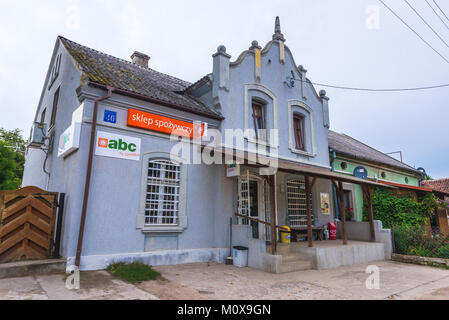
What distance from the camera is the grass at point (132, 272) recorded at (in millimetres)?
6387

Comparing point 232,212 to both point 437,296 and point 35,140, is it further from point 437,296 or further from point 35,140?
point 35,140

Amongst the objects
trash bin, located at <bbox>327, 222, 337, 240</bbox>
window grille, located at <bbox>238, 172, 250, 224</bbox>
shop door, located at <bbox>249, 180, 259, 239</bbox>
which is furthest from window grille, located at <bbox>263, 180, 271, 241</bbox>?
trash bin, located at <bbox>327, 222, 337, 240</bbox>

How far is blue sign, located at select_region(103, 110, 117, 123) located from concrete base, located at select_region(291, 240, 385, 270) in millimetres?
6814

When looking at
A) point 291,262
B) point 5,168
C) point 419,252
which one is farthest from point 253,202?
point 5,168

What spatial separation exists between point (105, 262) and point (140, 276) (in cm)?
130

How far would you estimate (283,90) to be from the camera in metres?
12.4

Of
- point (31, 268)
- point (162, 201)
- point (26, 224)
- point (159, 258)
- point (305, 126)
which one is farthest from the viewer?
point (305, 126)

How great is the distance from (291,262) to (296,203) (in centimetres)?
405

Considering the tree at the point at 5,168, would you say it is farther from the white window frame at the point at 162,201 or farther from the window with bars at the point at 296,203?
the window with bars at the point at 296,203

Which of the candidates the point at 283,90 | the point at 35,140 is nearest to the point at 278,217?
the point at 283,90

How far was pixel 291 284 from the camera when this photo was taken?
21.8 feet

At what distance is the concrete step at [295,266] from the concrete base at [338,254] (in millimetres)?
221

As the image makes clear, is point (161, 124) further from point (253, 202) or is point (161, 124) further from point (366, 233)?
point (366, 233)

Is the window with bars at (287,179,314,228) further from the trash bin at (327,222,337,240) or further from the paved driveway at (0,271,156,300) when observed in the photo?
the paved driveway at (0,271,156,300)
